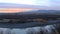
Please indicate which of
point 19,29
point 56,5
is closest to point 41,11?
point 56,5

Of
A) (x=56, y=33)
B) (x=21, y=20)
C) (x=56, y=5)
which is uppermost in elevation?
(x=56, y=5)

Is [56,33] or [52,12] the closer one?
[52,12]

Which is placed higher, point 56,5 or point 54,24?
point 56,5

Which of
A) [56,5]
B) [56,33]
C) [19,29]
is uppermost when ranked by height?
[56,5]

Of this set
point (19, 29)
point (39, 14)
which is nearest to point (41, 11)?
point (39, 14)

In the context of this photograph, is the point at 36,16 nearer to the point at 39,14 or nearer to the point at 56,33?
the point at 39,14

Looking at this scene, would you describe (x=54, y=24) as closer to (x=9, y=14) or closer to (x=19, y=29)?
(x=19, y=29)

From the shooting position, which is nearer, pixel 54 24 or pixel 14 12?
pixel 14 12

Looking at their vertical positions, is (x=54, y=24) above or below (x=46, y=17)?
below
